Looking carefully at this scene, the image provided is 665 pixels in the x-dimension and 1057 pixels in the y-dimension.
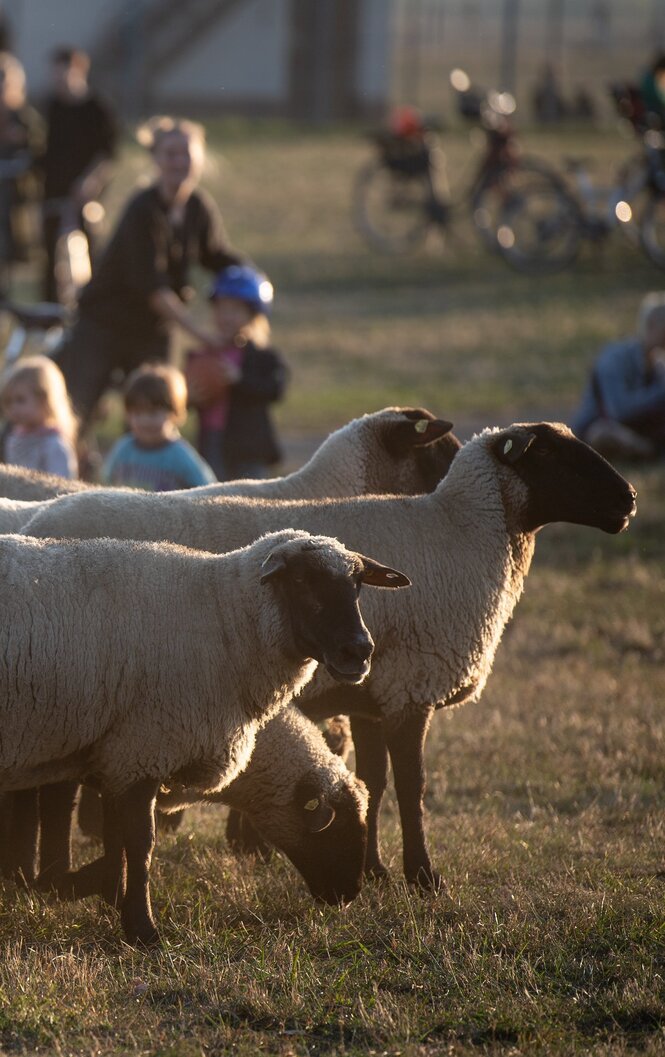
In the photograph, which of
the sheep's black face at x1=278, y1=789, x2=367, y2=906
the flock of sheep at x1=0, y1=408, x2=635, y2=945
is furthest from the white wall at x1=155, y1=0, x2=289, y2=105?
the sheep's black face at x1=278, y1=789, x2=367, y2=906

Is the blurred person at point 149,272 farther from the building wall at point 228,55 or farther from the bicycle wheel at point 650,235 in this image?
the building wall at point 228,55

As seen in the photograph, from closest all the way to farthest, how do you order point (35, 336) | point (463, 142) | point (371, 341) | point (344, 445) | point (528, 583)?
point (344, 445)
point (528, 583)
point (35, 336)
point (371, 341)
point (463, 142)

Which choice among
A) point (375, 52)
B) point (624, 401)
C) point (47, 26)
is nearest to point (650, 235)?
point (624, 401)

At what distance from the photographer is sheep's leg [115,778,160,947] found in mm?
4781

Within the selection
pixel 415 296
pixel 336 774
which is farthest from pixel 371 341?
pixel 336 774

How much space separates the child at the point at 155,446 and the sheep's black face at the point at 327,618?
2.73 metres

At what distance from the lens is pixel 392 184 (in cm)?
2234

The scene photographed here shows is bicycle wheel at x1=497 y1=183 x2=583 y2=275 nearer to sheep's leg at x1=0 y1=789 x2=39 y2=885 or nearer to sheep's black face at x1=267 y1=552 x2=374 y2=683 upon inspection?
sheep's leg at x1=0 y1=789 x2=39 y2=885

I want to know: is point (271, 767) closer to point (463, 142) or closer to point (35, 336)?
point (35, 336)

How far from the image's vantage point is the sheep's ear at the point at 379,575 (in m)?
4.82

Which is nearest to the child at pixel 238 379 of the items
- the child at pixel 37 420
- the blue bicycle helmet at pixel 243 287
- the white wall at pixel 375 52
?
the blue bicycle helmet at pixel 243 287

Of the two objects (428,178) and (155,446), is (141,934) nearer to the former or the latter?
(155,446)

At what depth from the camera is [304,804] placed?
205 inches

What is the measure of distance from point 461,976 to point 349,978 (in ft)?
1.02
